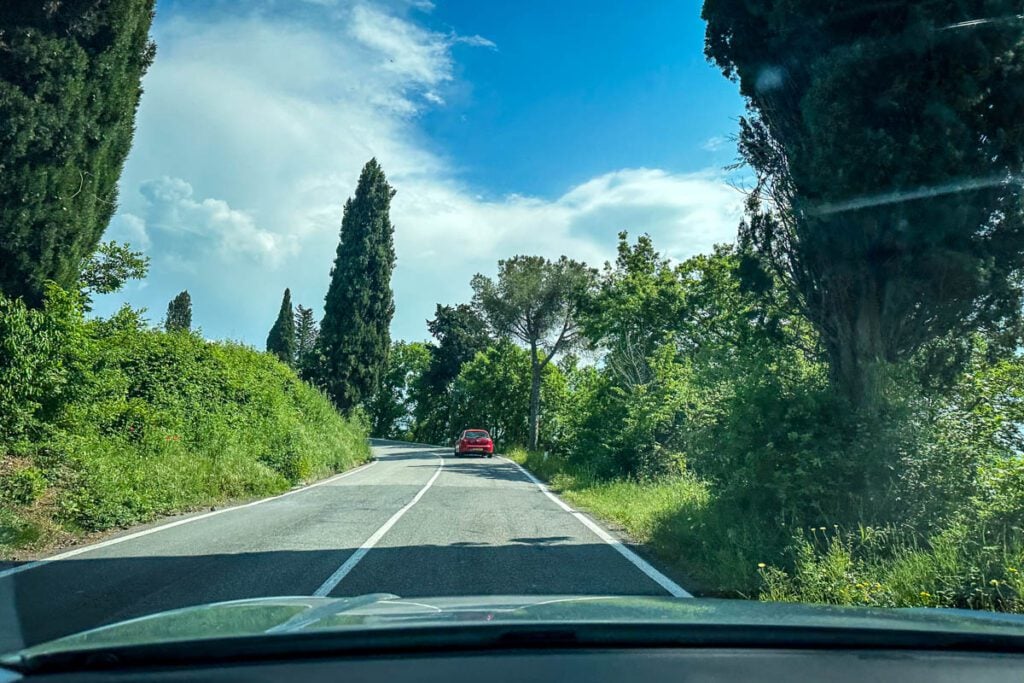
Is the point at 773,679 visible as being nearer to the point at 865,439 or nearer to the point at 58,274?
the point at 865,439

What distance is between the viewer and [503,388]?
67.0 metres

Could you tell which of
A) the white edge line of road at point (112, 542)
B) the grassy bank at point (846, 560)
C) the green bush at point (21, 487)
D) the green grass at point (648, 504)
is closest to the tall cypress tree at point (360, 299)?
the green grass at point (648, 504)

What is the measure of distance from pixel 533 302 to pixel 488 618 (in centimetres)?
4383

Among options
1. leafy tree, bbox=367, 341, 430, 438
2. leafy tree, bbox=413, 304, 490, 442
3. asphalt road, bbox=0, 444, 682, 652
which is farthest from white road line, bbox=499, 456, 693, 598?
leafy tree, bbox=367, 341, 430, 438

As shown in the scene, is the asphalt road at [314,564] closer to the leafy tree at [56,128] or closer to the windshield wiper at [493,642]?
the windshield wiper at [493,642]

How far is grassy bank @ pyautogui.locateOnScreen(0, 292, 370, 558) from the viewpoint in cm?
1096

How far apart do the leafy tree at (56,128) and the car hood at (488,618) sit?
10936mm

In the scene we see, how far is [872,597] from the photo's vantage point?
20.1 feet

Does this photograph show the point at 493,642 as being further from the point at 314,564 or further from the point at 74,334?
the point at 74,334

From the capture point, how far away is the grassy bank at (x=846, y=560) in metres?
6.05

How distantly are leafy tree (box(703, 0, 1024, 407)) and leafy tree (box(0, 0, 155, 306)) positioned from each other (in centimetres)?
1092

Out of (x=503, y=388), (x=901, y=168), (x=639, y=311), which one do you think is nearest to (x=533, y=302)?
(x=639, y=311)

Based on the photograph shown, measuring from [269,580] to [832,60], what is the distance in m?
8.98

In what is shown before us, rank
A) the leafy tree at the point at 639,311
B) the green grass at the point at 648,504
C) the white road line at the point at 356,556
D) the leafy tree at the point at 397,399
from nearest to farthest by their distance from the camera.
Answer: the white road line at the point at 356,556
the green grass at the point at 648,504
the leafy tree at the point at 639,311
the leafy tree at the point at 397,399
